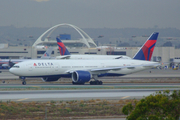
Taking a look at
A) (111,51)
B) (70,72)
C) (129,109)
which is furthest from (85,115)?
(111,51)

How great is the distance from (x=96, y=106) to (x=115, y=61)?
27828 millimetres

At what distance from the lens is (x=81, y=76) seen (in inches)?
1877

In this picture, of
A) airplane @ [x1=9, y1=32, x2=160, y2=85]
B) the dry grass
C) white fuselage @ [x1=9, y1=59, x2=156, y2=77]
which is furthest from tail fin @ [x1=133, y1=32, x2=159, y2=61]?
the dry grass

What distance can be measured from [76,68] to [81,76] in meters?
3.37

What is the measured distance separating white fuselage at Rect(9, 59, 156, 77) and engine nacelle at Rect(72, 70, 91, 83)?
5.23 ft

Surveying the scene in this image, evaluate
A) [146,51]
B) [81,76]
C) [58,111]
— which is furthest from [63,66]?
[58,111]

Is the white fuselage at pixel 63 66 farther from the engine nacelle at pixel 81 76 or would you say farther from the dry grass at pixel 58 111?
the dry grass at pixel 58 111

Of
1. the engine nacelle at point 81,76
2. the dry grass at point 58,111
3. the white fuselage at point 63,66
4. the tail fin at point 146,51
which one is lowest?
the dry grass at point 58,111

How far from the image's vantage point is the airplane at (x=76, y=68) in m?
47.3

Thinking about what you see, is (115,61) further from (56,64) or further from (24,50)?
(24,50)

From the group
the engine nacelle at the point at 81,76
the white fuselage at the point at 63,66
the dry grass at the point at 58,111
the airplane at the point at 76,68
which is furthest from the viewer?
the engine nacelle at the point at 81,76

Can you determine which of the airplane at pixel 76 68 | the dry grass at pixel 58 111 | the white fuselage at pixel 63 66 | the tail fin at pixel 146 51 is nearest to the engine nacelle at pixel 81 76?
the airplane at pixel 76 68

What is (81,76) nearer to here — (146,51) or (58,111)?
(146,51)

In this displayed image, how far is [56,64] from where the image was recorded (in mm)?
49188
